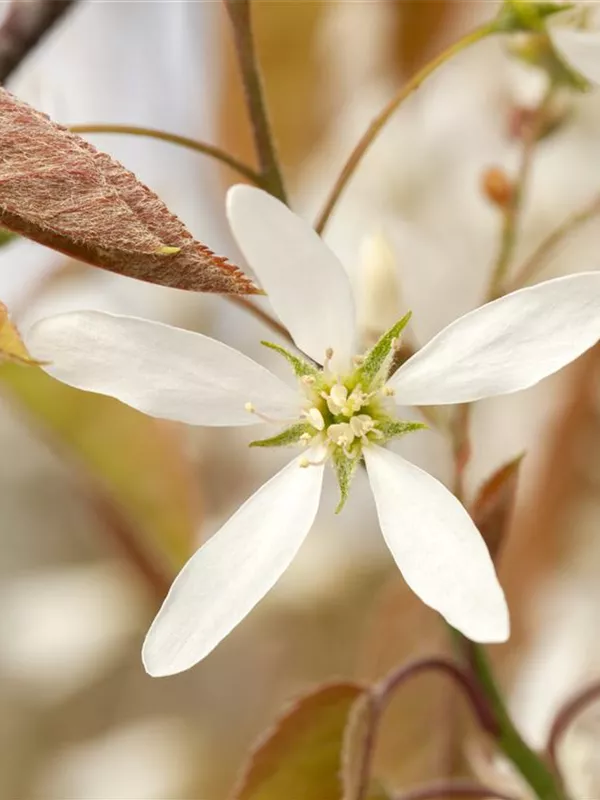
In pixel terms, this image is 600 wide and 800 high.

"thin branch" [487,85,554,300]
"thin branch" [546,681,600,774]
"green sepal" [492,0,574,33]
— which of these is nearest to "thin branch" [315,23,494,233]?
"green sepal" [492,0,574,33]

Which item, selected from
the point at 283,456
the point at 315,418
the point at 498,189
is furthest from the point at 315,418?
the point at 283,456

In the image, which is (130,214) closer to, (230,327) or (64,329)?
(64,329)

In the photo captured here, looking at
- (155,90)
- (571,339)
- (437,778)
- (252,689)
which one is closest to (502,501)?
(571,339)

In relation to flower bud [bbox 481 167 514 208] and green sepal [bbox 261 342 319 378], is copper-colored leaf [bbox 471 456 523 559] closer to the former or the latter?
green sepal [bbox 261 342 319 378]

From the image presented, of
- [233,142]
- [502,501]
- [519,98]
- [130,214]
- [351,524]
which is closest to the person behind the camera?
[130,214]

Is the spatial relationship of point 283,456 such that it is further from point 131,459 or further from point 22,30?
point 22,30
